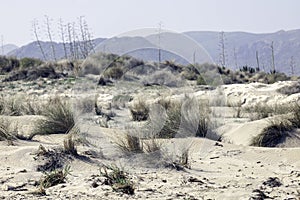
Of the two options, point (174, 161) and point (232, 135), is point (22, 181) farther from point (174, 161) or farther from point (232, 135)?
point (232, 135)

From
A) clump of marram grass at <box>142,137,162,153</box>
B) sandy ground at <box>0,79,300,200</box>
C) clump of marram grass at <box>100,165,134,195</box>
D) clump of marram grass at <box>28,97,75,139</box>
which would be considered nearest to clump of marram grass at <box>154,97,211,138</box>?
sandy ground at <box>0,79,300,200</box>

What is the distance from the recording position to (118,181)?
795 cm

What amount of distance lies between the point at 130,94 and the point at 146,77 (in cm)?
233

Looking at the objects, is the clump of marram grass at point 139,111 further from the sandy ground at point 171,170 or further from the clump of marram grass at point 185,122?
the clump of marram grass at point 185,122

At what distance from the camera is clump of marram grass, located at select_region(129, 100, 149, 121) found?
49.8ft

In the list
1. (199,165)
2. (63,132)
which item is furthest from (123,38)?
(199,165)

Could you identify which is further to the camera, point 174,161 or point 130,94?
point 130,94

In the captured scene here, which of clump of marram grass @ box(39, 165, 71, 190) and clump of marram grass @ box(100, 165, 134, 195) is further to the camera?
clump of marram grass @ box(39, 165, 71, 190)

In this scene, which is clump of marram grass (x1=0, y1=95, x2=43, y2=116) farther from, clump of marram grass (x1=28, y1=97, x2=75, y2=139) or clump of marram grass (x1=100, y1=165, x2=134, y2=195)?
clump of marram grass (x1=100, y1=165, x2=134, y2=195)

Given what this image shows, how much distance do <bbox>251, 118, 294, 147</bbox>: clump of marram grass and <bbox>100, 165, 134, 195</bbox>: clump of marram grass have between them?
14.8 ft

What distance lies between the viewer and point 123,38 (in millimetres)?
11633

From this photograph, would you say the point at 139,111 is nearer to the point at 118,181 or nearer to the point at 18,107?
the point at 18,107

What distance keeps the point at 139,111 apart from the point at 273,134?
428cm

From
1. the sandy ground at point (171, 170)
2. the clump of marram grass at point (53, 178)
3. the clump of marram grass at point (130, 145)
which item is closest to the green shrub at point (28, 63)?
the sandy ground at point (171, 170)
